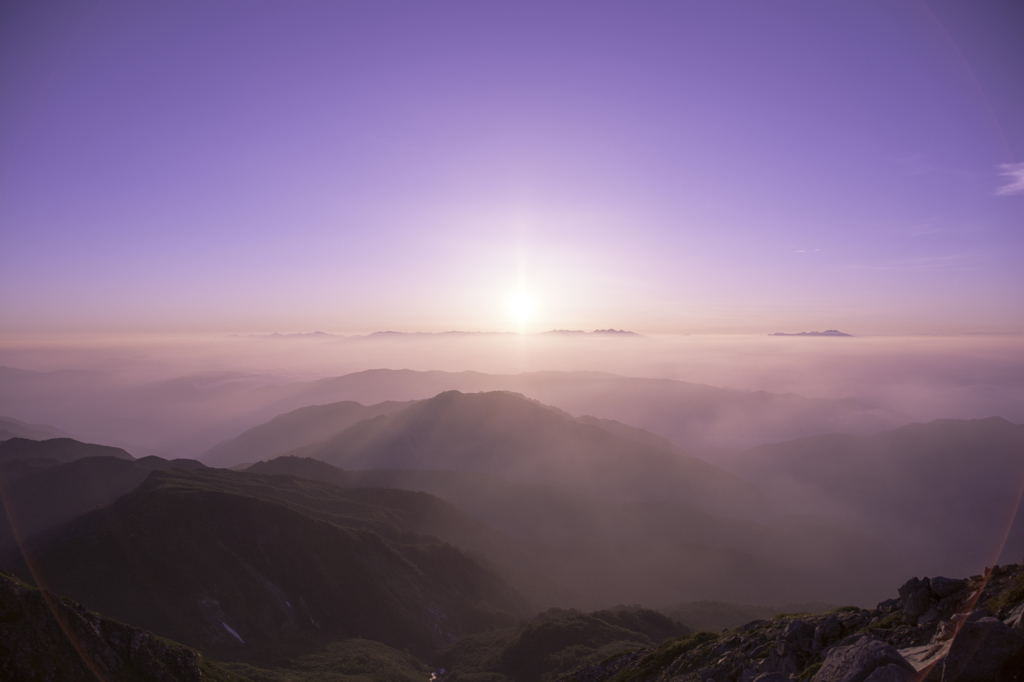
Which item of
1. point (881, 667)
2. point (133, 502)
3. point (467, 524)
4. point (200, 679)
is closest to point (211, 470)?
point (133, 502)

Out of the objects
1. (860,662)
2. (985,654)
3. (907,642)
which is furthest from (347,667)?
(985,654)

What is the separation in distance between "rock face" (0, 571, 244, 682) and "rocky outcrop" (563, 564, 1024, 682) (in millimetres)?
35894

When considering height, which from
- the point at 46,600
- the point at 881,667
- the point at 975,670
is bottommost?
the point at 46,600

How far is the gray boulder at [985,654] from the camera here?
→ 448 inches

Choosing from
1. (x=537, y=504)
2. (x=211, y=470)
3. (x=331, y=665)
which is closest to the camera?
(x=331, y=665)

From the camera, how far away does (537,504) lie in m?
162

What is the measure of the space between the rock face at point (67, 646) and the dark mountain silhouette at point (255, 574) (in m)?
20.9

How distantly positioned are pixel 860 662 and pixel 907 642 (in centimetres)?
300

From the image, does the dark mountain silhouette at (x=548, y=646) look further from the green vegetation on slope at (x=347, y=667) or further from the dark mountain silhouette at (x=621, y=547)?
the dark mountain silhouette at (x=621, y=547)

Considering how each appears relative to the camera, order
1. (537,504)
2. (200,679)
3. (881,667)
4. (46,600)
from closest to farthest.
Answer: (881,667) < (46,600) < (200,679) < (537,504)

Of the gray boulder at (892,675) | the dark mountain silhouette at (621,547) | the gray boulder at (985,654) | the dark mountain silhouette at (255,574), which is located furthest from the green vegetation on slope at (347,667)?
the gray boulder at (985,654)

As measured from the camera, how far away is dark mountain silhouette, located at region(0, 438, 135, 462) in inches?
5738

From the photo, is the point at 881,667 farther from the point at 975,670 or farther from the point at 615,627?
the point at 615,627

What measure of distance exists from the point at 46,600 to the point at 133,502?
48.6 meters
